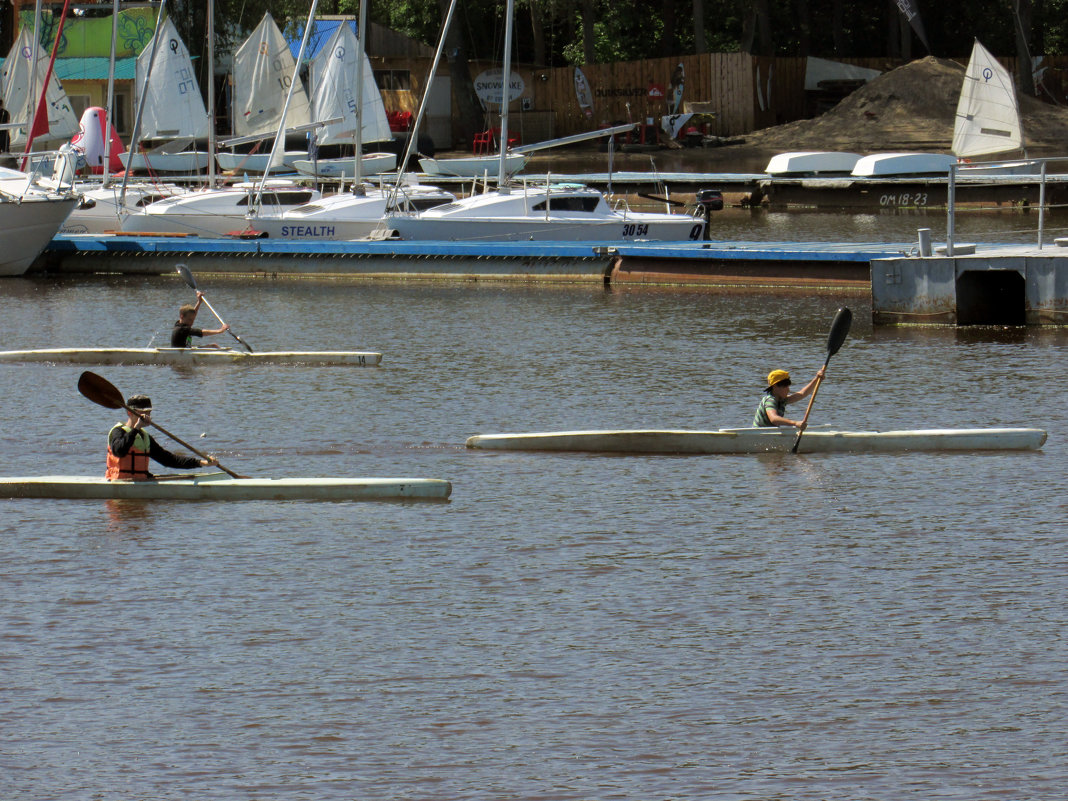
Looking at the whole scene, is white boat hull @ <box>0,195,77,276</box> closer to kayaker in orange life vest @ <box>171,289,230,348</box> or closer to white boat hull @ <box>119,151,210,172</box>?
kayaker in orange life vest @ <box>171,289,230,348</box>

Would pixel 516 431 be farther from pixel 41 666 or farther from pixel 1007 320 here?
pixel 1007 320

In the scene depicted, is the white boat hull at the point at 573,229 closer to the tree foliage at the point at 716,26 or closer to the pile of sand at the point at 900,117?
the pile of sand at the point at 900,117

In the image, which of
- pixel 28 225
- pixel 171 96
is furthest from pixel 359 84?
pixel 28 225

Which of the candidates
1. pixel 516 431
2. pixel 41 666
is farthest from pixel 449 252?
pixel 41 666

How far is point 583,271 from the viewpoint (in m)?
36.3

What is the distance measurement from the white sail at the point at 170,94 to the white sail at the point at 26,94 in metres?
3.35

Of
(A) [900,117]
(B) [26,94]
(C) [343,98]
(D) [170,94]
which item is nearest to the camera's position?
(C) [343,98]

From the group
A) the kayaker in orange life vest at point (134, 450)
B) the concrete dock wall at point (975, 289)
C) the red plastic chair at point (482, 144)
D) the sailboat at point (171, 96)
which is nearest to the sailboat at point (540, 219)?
the sailboat at point (171, 96)

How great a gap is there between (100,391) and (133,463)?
841 mm

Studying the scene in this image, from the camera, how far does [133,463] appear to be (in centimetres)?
1645

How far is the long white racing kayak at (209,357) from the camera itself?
84.5 feet

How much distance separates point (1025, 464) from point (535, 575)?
6.83 m

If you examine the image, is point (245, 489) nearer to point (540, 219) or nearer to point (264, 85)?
point (540, 219)

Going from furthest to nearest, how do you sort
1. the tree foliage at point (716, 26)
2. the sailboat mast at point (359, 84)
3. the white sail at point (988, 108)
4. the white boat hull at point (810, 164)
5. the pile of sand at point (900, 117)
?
the tree foliage at point (716, 26) < the pile of sand at point (900, 117) < the white boat hull at point (810, 164) < the white sail at point (988, 108) < the sailboat mast at point (359, 84)
